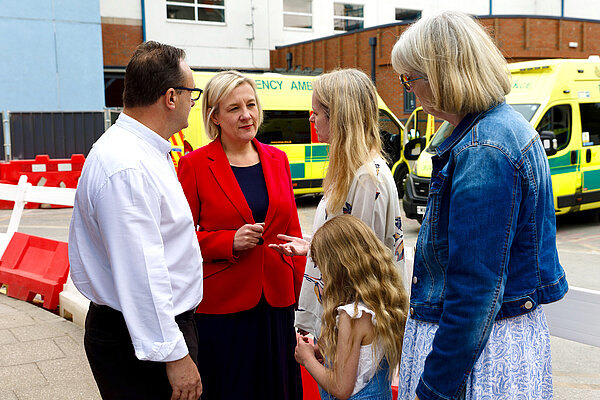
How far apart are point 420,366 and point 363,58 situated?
23.1 meters

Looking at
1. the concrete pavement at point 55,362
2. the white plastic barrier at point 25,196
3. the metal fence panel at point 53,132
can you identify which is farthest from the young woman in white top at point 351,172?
the metal fence panel at point 53,132

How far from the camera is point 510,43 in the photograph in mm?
22562

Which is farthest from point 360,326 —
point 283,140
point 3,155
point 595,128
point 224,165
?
point 3,155

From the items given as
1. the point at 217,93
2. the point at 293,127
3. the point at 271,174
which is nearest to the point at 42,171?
the point at 293,127

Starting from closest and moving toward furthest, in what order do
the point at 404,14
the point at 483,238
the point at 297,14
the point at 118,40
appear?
the point at 483,238, the point at 118,40, the point at 297,14, the point at 404,14

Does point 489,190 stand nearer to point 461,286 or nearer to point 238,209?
point 461,286

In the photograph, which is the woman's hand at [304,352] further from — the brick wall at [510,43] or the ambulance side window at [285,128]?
the brick wall at [510,43]

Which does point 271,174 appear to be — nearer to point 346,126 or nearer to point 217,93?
point 217,93

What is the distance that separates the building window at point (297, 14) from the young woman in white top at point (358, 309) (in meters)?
27.1

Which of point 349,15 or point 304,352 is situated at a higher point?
point 349,15

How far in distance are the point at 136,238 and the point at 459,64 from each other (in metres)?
1.11

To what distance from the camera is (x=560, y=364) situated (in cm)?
446

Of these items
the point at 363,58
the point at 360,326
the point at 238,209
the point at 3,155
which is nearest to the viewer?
the point at 360,326

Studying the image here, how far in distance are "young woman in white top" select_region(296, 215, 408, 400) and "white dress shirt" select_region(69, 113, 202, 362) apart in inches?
21.5
